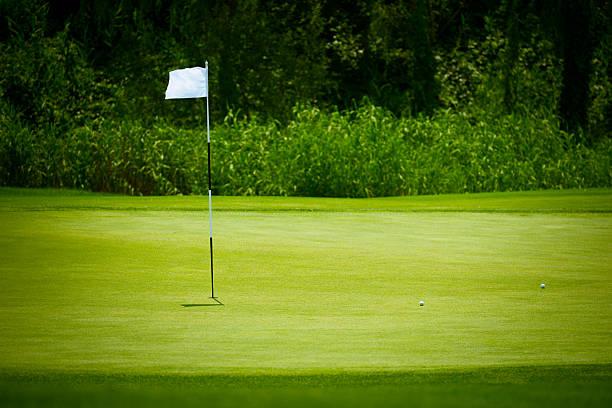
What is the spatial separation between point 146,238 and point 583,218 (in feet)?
17.2

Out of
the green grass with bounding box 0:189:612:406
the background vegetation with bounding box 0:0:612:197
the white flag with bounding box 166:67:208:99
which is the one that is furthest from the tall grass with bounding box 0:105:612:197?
the white flag with bounding box 166:67:208:99

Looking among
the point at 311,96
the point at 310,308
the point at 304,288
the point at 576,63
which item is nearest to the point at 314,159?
the point at 576,63

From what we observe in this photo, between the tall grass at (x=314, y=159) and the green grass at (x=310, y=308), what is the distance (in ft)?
16.8

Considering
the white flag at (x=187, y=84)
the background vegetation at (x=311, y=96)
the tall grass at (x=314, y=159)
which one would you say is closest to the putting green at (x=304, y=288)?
the white flag at (x=187, y=84)

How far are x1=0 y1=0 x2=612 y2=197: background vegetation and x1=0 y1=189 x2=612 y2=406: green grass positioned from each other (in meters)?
5.75

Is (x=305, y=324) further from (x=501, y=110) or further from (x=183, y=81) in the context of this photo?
(x=501, y=110)

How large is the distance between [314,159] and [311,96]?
11.8m

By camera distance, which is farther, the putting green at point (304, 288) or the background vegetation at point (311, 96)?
the background vegetation at point (311, 96)

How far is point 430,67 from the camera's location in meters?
27.8

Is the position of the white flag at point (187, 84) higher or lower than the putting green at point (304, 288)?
higher

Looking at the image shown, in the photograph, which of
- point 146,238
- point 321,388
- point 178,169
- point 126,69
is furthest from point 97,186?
point 321,388

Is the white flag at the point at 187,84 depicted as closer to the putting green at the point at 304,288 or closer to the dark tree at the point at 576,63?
the putting green at the point at 304,288

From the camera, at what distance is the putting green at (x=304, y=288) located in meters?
4.81

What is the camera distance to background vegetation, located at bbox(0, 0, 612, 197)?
18.0 metres
